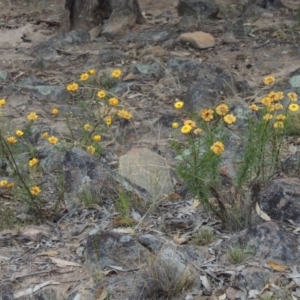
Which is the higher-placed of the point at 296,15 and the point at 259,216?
the point at 259,216

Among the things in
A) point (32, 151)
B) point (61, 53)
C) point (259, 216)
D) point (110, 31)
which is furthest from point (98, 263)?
point (110, 31)

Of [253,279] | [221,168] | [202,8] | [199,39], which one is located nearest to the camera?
[253,279]

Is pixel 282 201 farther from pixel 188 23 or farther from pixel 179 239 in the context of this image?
pixel 188 23

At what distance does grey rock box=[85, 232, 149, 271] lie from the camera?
3510 millimetres

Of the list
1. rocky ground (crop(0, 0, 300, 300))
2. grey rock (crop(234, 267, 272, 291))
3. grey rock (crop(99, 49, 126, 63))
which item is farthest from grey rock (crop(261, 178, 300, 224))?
grey rock (crop(99, 49, 126, 63))

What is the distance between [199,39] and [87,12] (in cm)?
185

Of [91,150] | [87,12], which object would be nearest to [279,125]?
[91,150]

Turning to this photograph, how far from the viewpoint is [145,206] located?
4.13 metres

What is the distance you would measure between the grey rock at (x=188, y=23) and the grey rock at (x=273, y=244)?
579cm

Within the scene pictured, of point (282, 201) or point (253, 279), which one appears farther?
point (282, 201)

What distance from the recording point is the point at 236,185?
3850mm

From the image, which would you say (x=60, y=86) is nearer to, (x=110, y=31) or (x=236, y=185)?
(x=110, y=31)

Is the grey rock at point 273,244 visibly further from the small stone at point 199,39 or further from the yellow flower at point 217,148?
Result: the small stone at point 199,39

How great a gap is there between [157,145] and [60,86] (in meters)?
2.02
